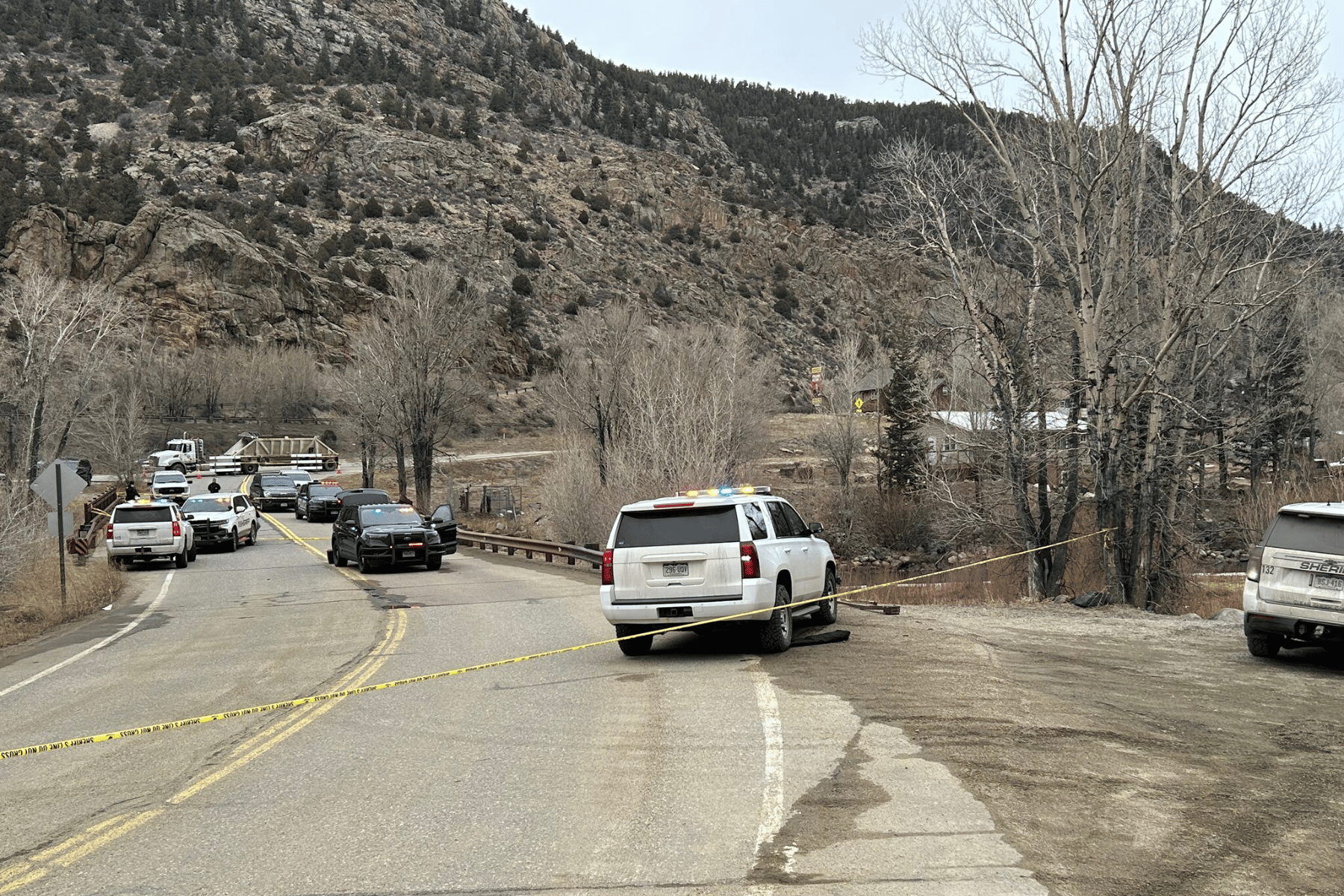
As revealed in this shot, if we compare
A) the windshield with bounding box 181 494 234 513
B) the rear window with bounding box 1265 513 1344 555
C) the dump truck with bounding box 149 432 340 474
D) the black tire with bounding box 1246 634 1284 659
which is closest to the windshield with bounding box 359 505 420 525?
the windshield with bounding box 181 494 234 513

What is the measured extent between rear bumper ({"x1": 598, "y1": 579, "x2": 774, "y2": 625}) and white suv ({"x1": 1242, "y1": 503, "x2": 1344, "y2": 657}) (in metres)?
5.01

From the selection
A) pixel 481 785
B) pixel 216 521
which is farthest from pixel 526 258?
pixel 481 785

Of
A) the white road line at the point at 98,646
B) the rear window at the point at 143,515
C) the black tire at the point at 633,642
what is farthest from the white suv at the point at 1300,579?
the rear window at the point at 143,515

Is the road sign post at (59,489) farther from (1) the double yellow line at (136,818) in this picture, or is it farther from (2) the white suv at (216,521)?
(2) the white suv at (216,521)

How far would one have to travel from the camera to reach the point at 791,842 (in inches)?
229

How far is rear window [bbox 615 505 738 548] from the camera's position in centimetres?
1239

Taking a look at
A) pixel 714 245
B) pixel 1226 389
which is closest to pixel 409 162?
pixel 714 245

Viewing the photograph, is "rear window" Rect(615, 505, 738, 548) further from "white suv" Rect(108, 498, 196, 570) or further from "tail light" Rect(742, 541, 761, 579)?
"white suv" Rect(108, 498, 196, 570)

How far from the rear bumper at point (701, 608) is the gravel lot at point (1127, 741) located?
72cm

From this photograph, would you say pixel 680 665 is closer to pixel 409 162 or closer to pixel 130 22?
pixel 409 162

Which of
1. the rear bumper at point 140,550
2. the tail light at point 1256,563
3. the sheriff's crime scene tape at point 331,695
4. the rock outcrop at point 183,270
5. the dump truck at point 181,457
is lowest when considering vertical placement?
the sheriff's crime scene tape at point 331,695

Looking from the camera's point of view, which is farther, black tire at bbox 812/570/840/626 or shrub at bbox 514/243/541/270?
shrub at bbox 514/243/541/270

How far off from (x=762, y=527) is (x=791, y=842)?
717cm

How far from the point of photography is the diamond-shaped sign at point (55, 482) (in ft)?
67.1
